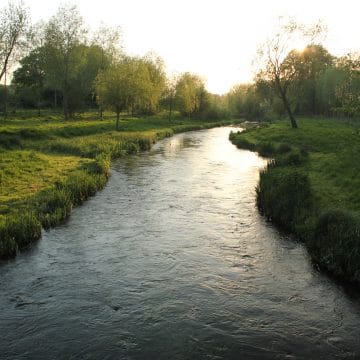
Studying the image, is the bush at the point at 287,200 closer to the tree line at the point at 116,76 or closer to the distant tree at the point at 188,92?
the tree line at the point at 116,76

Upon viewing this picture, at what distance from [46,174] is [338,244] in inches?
809

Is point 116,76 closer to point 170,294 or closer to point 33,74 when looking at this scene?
point 33,74

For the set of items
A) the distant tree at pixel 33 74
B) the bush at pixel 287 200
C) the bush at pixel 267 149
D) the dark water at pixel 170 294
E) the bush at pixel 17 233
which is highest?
the distant tree at pixel 33 74

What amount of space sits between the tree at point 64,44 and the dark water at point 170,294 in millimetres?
56056

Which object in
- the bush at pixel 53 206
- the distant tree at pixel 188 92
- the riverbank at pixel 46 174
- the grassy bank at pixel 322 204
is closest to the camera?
the grassy bank at pixel 322 204

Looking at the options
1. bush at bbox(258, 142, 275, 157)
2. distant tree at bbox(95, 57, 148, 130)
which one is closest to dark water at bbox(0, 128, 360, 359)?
bush at bbox(258, 142, 275, 157)

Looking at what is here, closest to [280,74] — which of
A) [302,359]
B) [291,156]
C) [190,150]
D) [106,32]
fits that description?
[190,150]

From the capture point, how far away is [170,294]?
13.3 meters

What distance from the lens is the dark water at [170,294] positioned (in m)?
10.6

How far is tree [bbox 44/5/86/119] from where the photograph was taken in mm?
71312

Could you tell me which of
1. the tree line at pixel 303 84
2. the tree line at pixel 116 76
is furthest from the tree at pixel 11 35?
the tree line at pixel 303 84

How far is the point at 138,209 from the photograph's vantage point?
2322 centimetres

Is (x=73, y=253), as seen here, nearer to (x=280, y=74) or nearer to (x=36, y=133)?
(x=36, y=133)

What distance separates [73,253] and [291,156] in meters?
21.1
